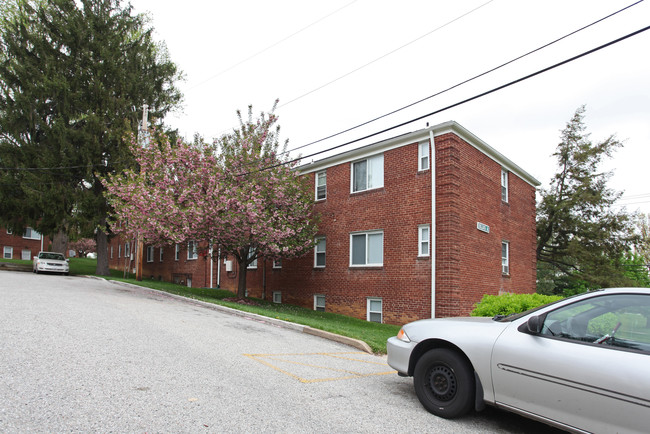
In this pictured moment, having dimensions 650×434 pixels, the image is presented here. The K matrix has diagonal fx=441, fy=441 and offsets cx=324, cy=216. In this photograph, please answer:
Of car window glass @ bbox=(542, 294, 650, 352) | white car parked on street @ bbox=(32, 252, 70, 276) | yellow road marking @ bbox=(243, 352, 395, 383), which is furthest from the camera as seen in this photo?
white car parked on street @ bbox=(32, 252, 70, 276)

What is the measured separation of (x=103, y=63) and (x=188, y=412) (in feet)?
85.6

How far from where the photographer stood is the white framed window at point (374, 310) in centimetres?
1560

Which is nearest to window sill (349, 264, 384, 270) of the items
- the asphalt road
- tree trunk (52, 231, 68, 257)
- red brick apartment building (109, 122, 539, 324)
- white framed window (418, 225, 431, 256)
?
red brick apartment building (109, 122, 539, 324)

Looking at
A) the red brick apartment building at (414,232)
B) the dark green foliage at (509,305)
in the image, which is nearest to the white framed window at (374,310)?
the red brick apartment building at (414,232)

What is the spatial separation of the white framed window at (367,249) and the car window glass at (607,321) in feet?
38.0

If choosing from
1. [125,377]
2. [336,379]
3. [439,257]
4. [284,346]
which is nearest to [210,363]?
[125,377]

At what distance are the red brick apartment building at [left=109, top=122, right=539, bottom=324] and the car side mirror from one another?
9871 millimetres

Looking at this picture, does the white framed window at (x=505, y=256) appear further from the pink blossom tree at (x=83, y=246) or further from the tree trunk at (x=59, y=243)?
the pink blossom tree at (x=83, y=246)

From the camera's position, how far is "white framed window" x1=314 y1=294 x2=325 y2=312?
17953 mm

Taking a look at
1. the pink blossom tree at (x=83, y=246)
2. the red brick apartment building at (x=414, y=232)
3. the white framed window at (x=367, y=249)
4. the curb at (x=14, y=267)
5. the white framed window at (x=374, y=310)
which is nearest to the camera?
the red brick apartment building at (x=414, y=232)

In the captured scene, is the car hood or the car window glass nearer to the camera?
the car window glass

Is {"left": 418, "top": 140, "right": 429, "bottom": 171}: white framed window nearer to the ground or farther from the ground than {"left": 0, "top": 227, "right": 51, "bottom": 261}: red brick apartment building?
farther from the ground

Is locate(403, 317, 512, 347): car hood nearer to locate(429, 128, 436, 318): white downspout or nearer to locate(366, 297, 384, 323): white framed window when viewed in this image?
locate(429, 128, 436, 318): white downspout

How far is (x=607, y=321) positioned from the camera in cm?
381
